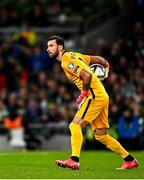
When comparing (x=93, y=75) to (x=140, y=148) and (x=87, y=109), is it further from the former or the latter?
(x=140, y=148)

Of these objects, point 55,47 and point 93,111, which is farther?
point 55,47

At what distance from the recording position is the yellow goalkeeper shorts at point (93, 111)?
46.7 feet

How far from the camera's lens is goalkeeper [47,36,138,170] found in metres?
14.0

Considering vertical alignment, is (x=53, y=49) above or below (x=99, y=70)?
above

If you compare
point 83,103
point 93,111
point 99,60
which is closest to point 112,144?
point 93,111

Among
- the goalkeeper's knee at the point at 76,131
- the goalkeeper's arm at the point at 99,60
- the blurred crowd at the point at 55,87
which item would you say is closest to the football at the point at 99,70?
the goalkeeper's arm at the point at 99,60

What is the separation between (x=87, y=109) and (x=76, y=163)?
3.08ft

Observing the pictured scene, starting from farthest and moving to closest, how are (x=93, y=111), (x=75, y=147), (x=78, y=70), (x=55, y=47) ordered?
(x=55, y=47) < (x=93, y=111) < (x=78, y=70) < (x=75, y=147)

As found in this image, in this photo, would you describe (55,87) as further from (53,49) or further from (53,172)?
(53,172)

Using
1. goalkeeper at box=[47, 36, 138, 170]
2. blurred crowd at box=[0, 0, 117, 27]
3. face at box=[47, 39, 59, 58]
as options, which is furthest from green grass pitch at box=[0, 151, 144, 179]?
blurred crowd at box=[0, 0, 117, 27]

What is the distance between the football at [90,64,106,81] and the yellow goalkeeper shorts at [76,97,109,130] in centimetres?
57

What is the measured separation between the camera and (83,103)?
46.9ft

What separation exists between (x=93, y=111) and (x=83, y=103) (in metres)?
0.22

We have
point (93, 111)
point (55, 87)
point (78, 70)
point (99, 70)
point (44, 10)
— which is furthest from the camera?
point (44, 10)
